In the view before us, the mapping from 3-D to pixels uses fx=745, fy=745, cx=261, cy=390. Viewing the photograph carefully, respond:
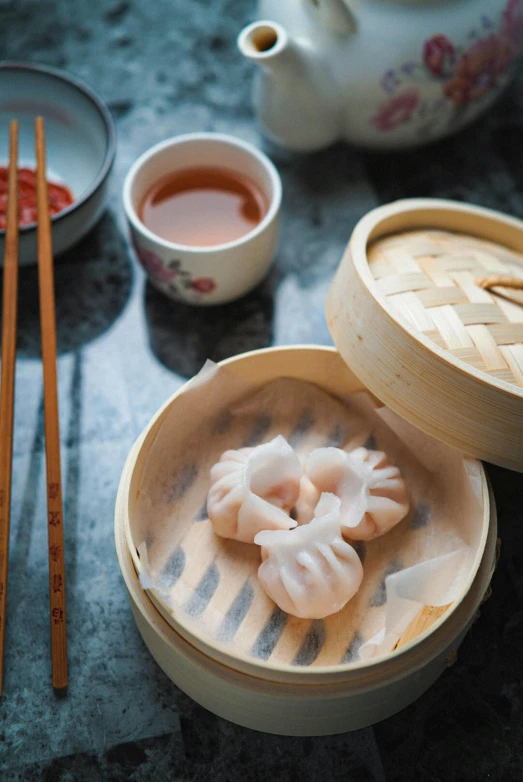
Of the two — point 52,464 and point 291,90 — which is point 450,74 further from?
point 52,464

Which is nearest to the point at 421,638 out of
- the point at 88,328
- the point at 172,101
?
the point at 88,328

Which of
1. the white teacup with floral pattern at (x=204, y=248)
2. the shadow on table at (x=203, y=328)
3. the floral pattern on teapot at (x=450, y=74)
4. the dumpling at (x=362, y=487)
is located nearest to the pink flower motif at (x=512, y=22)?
the floral pattern on teapot at (x=450, y=74)

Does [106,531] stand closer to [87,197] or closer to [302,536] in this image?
[302,536]

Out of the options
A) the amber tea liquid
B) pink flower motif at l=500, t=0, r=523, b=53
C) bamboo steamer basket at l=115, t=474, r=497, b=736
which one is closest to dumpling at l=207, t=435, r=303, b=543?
bamboo steamer basket at l=115, t=474, r=497, b=736

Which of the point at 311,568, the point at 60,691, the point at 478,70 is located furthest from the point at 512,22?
the point at 60,691

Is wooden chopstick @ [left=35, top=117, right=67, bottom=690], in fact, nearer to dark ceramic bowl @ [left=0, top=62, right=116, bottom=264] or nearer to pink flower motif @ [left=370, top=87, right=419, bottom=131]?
dark ceramic bowl @ [left=0, top=62, right=116, bottom=264]

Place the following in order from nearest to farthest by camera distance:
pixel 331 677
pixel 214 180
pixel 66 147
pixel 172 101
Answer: pixel 331 677, pixel 214 180, pixel 66 147, pixel 172 101
